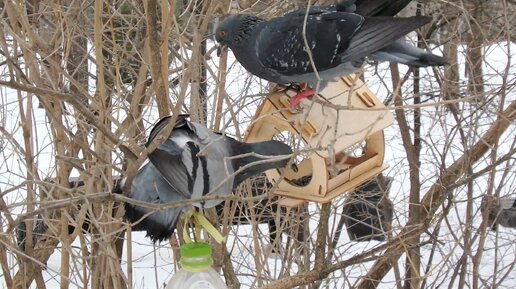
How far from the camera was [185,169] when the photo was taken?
1372 millimetres

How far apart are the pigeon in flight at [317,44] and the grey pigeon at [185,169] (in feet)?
0.89

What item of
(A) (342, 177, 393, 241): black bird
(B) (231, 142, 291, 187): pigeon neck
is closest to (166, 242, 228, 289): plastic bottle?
(B) (231, 142, 291, 187): pigeon neck

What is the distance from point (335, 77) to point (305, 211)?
3.71 feet

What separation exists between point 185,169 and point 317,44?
59 centimetres

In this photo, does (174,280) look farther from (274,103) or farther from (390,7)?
(390,7)

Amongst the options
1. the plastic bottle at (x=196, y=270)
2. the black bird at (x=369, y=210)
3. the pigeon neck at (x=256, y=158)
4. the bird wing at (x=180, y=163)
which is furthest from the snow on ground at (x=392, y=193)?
the plastic bottle at (x=196, y=270)

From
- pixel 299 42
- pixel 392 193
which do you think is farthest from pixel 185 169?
pixel 392 193

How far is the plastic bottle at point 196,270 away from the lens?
1.28m

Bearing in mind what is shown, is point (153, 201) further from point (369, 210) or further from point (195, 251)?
point (369, 210)

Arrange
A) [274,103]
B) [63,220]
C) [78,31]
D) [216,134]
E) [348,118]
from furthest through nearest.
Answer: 1. [78,31]
2. [63,220]
3. [274,103]
4. [348,118]
5. [216,134]

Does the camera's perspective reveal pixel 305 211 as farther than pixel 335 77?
Yes

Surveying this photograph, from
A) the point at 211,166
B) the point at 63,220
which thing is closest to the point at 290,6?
the point at 63,220

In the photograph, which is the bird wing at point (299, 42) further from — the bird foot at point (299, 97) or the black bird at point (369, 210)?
the black bird at point (369, 210)

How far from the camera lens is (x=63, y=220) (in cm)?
222
